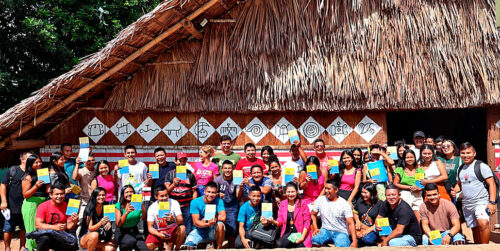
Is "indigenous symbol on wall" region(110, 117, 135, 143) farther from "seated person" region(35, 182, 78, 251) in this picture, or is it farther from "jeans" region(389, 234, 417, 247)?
"jeans" region(389, 234, 417, 247)

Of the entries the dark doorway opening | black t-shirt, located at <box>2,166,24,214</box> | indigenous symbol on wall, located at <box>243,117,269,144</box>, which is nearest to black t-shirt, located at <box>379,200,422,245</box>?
indigenous symbol on wall, located at <box>243,117,269,144</box>

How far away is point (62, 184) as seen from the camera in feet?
19.3

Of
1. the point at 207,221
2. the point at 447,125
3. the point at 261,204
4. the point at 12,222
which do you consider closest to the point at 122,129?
the point at 12,222

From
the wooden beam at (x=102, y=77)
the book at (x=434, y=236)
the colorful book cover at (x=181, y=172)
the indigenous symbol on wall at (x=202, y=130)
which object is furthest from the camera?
the indigenous symbol on wall at (x=202, y=130)

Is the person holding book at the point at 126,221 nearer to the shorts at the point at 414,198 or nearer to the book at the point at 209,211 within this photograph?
the book at the point at 209,211

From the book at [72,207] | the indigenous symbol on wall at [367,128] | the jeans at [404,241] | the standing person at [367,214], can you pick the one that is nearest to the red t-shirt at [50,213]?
the book at [72,207]

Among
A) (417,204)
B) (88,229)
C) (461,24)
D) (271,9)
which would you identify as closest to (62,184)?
(88,229)

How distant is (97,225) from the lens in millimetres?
5598

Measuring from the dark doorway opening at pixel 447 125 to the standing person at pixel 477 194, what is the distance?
5.24m

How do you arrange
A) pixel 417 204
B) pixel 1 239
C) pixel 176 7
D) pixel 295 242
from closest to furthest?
pixel 295 242, pixel 417 204, pixel 176 7, pixel 1 239

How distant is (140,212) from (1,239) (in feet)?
11.0

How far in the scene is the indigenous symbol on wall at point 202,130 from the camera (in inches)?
308

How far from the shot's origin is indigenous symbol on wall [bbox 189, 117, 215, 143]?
7828 millimetres

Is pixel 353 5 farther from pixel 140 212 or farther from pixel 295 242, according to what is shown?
pixel 140 212
